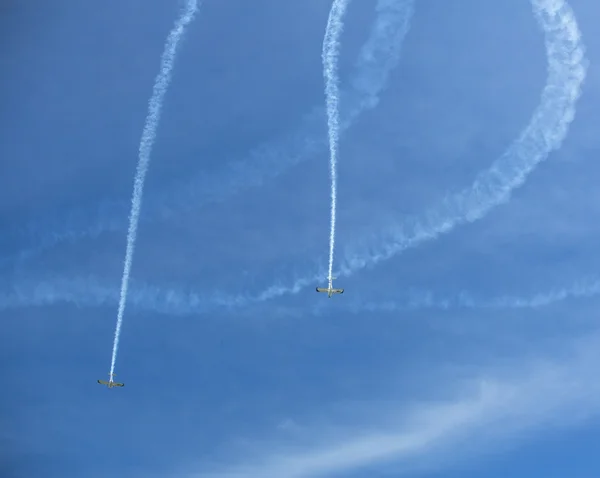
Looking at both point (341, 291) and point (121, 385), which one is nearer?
point (341, 291)

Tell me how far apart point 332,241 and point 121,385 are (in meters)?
25.5

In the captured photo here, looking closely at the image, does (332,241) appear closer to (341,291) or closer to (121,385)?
(341,291)

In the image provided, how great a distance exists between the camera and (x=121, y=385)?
3418 inches

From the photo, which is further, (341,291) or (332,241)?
(341,291)

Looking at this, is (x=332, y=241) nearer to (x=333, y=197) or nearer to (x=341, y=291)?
(x=333, y=197)

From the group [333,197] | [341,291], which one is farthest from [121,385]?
[333,197]

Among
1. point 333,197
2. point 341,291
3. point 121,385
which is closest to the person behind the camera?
point 333,197

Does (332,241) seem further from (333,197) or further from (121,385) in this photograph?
(121,385)

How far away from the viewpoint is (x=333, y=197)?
71125 millimetres

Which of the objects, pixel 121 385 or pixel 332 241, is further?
pixel 121 385

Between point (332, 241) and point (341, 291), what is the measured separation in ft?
26.4

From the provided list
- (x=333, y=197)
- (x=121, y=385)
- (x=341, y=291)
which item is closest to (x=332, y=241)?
(x=333, y=197)

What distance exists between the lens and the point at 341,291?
79.4 meters

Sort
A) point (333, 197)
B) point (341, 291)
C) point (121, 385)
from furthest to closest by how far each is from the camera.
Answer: point (121, 385) < point (341, 291) < point (333, 197)
